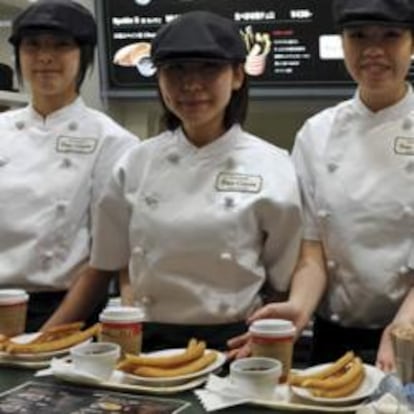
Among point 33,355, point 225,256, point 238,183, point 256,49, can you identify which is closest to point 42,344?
point 33,355

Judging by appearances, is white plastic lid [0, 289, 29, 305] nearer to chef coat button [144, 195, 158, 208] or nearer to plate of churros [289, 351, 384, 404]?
chef coat button [144, 195, 158, 208]

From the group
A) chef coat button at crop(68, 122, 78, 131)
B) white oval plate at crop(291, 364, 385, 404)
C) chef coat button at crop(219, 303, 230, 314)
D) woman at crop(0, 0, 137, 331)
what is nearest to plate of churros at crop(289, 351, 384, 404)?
white oval plate at crop(291, 364, 385, 404)

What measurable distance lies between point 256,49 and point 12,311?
1.66 m

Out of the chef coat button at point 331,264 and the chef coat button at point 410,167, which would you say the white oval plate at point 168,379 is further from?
the chef coat button at point 410,167

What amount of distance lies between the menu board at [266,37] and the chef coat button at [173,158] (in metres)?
1.16

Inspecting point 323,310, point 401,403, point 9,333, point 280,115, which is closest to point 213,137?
point 323,310

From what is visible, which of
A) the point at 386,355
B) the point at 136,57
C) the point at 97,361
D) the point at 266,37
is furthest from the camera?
the point at 136,57

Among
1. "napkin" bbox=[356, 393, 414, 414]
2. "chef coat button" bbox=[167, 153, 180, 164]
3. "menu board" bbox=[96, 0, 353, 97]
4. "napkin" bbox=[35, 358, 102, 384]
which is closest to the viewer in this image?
"napkin" bbox=[356, 393, 414, 414]

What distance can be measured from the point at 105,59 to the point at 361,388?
6.87 ft

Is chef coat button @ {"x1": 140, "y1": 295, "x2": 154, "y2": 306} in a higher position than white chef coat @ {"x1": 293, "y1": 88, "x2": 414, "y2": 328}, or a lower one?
lower

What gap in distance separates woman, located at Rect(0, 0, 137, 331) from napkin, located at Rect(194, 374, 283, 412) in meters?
0.53

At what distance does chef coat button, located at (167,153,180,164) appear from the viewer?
1.58m

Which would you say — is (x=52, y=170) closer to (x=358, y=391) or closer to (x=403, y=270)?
(x=403, y=270)

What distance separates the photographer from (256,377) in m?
1.18
